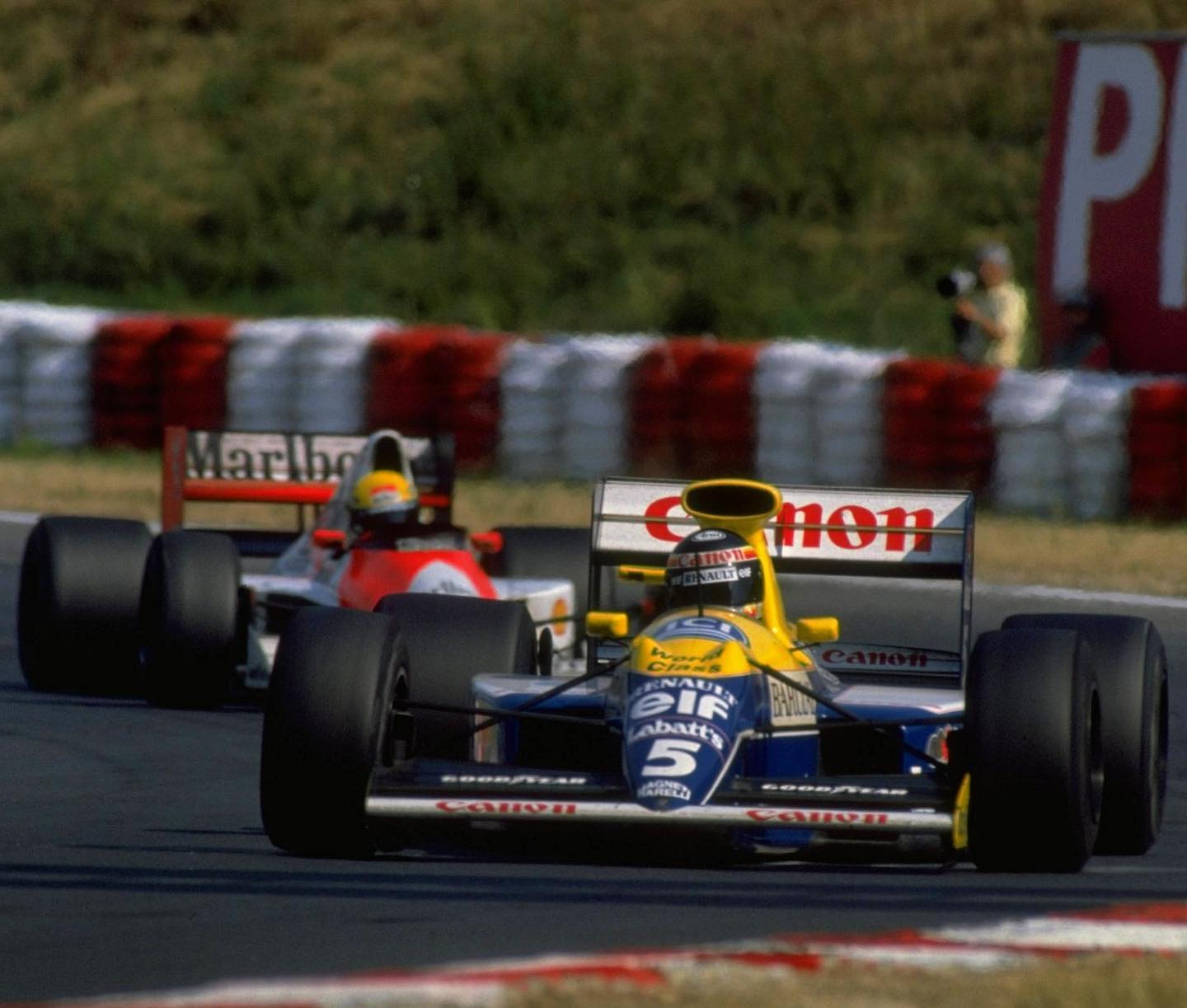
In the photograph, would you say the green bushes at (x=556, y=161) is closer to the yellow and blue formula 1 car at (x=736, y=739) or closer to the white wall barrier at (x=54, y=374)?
the white wall barrier at (x=54, y=374)

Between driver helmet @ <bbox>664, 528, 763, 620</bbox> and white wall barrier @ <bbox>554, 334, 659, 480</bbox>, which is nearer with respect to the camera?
driver helmet @ <bbox>664, 528, 763, 620</bbox>

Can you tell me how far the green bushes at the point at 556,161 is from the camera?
82.7 feet

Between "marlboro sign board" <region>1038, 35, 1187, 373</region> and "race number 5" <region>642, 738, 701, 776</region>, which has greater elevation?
"marlboro sign board" <region>1038, 35, 1187, 373</region>

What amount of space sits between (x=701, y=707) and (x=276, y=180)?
2138 cm

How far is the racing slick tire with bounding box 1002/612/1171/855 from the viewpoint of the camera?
7.46m

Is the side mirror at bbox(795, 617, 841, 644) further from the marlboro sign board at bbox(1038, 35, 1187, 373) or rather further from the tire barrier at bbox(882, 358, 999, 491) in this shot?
the marlboro sign board at bbox(1038, 35, 1187, 373)

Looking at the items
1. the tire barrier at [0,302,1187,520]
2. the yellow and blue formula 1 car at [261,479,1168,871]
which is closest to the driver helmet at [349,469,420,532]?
the yellow and blue formula 1 car at [261,479,1168,871]

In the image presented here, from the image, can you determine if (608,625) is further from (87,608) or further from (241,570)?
(87,608)

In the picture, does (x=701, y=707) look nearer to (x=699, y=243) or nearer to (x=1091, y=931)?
(x=1091, y=931)

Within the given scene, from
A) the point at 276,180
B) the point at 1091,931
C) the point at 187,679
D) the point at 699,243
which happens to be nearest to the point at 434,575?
the point at 187,679

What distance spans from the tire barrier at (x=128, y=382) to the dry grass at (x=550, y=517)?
17cm

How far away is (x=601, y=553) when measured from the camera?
880 centimetres

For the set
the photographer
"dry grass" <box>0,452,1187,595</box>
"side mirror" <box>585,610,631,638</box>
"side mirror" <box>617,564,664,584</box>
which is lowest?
"dry grass" <box>0,452,1187,595</box>

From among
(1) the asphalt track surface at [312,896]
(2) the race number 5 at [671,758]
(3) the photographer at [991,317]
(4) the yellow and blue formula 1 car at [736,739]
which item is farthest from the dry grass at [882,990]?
(3) the photographer at [991,317]
